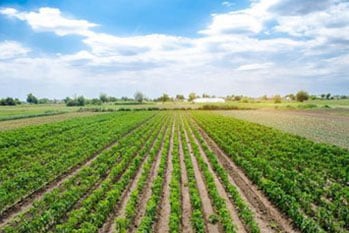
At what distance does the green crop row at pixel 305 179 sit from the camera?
8.49 metres

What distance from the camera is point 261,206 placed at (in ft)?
32.4

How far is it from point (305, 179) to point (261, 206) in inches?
132

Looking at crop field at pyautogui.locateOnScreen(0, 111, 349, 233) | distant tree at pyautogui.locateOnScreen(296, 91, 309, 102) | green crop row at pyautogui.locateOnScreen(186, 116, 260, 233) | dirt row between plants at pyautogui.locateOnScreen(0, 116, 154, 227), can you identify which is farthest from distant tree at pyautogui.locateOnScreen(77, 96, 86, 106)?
green crop row at pyautogui.locateOnScreen(186, 116, 260, 233)

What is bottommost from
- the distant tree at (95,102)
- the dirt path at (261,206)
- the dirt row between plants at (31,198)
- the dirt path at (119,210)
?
the dirt path at (261,206)

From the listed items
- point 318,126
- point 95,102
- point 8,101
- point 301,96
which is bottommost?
point 318,126

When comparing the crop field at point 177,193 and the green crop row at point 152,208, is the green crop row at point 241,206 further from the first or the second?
the green crop row at point 152,208

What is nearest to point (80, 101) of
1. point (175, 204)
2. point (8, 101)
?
point (8, 101)

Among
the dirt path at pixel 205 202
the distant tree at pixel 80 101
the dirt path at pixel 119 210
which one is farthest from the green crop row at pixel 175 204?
the distant tree at pixel 80 101

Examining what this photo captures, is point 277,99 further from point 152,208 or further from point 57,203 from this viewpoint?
point 57,203

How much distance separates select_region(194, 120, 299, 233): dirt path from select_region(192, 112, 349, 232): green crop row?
0.80 ft

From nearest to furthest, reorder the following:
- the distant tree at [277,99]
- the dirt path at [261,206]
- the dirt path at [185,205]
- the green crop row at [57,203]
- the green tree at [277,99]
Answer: the green crop row at [57,203] < the dirt path at [185,205] < the dirt path at [261,206] < the distant tree at [277,99] < the green tree at [277,99]

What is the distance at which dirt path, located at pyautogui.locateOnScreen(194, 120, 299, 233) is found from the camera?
833cm

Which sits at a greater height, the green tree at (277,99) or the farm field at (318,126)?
the green tree at (277,99)

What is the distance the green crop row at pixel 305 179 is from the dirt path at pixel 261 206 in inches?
9.6
